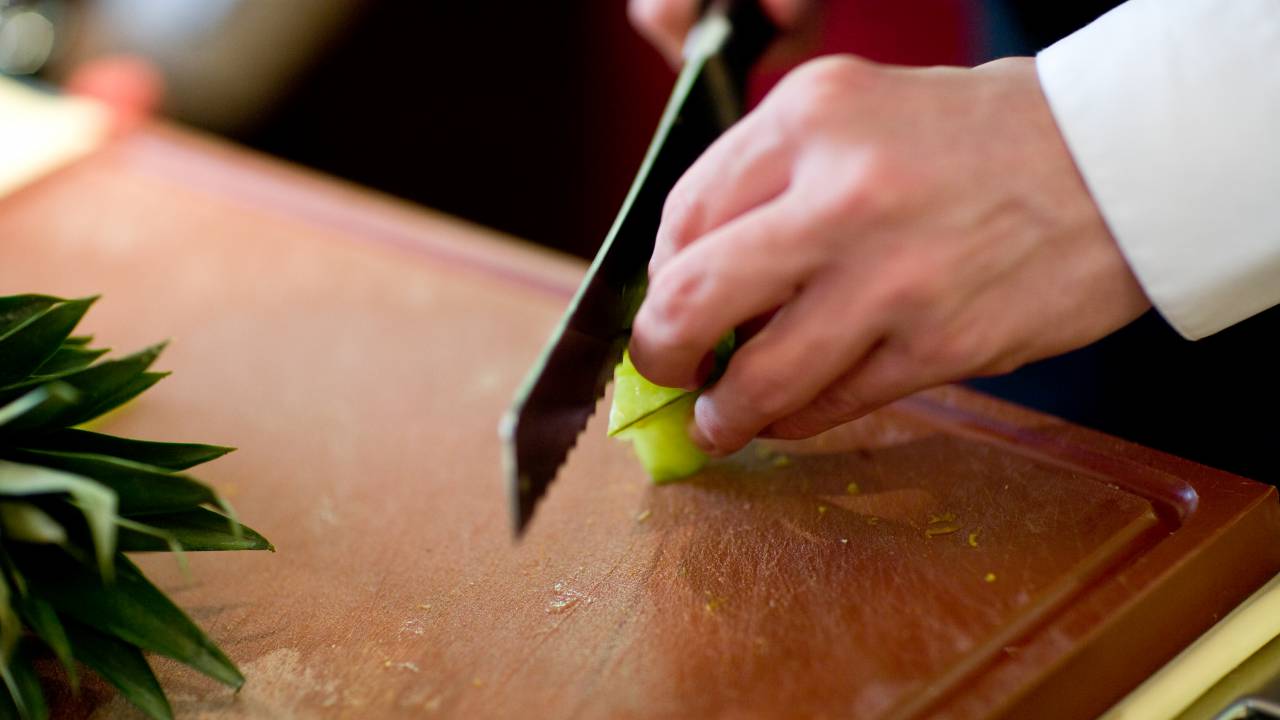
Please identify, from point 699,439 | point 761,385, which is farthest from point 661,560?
point 761,385

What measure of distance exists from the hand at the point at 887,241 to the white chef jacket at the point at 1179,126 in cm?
2

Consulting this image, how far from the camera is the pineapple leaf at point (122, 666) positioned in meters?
0.89

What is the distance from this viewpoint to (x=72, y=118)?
2311mm

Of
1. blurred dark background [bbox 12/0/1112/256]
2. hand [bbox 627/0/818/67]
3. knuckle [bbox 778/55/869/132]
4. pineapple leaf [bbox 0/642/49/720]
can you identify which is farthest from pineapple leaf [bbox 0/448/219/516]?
blurred dark background [bbox 12/0/1112/256]

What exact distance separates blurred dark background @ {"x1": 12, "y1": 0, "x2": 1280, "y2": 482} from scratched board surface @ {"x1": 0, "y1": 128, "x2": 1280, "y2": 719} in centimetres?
131

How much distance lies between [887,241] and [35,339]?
74 cm

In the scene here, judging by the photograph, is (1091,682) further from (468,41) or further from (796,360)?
(468,41)

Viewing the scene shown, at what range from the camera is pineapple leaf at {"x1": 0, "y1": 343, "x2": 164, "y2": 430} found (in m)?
0.93

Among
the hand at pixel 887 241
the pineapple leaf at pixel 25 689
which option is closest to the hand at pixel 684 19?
the hand at pixel 887 241

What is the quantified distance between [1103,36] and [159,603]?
0.93 m

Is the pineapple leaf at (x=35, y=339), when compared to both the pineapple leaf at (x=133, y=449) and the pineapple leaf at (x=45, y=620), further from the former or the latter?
the pineapple leaf at (x=45, y=620)

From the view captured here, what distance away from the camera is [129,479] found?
0.89 meters

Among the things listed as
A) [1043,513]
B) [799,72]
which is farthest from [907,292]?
[1043,513]

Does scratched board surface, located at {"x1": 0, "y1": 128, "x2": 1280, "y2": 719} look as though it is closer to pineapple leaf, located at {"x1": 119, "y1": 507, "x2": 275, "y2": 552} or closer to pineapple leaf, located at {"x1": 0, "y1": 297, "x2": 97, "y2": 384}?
pineapple leaf, located at {"x1": 119, "y1": 507, "x2": 275, "y2": 552}
